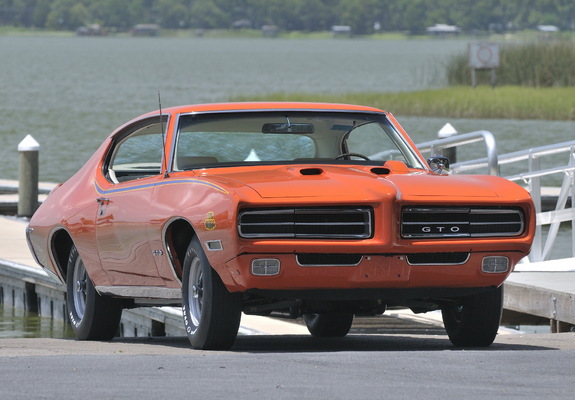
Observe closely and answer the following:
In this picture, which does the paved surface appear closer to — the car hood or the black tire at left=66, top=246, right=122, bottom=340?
the car hood

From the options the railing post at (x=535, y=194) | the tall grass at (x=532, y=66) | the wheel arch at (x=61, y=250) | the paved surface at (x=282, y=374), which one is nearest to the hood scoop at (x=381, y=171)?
the paved surface at (x=282, y=374)

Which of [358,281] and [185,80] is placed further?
[185,80]

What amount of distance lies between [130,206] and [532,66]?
5201 centimetres

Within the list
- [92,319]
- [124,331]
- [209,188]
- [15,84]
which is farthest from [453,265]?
[15,84]

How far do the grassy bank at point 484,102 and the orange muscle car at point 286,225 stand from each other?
1800 inches

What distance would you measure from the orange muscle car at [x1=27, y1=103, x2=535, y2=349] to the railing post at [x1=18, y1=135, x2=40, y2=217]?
12.8 meters

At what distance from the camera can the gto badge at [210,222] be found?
Result: 820 cm

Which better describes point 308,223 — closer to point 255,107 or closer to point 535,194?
point 255,107

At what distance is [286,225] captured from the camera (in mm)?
8180

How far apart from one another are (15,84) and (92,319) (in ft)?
309

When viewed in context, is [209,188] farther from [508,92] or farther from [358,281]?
[508,92]

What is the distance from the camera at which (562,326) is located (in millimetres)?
11438

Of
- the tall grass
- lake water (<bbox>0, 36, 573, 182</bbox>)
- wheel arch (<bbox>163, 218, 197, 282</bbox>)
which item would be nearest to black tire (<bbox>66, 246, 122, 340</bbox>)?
wheel arch (<bbox>163, 218, 197, 282</bbox>)

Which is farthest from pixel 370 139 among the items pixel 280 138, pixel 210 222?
pixel 210 222
